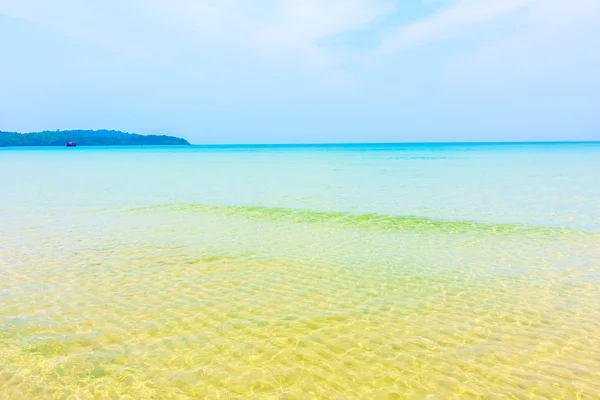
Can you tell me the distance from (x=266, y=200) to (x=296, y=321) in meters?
17.2

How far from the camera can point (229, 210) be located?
69.6 ft

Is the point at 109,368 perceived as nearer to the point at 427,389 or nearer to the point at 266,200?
the point at 427,389

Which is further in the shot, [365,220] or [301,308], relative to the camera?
[365,220]

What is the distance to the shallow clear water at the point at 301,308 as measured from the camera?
599cm

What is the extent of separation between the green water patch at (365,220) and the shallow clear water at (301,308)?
18cm

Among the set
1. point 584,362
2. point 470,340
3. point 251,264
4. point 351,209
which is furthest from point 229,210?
point 584,362

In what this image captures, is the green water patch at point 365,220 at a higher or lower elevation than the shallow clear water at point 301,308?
lower

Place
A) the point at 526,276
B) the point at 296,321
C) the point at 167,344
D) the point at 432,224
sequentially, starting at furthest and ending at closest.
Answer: the point at 432,224 < the point at 526,276 < the point at 296,321 < the point at 167,344

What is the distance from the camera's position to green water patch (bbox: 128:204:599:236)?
15.6 meters

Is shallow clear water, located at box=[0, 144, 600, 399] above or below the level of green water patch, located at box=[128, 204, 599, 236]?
above

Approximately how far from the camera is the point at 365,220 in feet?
59.2

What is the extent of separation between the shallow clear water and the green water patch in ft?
0.60

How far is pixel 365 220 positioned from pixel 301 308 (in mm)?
10100

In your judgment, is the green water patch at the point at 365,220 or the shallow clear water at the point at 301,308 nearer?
the shallow clear water at the point at 301,308
